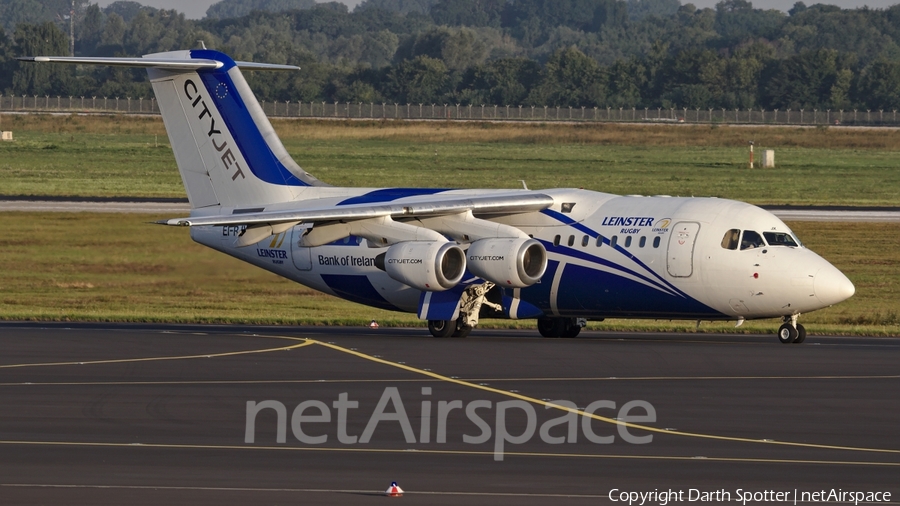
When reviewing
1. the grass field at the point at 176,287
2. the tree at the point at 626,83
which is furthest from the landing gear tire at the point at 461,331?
the tree at the point at 626,83

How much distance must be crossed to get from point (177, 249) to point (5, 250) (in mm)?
15270

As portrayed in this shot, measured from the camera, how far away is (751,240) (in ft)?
102

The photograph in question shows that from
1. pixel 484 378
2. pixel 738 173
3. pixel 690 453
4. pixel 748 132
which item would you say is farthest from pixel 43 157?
pixel 690 453

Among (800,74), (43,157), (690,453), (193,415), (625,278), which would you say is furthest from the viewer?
(800,74)

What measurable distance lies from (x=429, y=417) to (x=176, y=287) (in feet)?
57.7

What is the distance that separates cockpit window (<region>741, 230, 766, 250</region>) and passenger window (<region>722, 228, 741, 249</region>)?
0.48 feet

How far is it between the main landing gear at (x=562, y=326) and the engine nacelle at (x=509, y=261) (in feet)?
6.80

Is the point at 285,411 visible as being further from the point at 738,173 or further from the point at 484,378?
the point at 738,173

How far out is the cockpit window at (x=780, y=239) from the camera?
1224 inches

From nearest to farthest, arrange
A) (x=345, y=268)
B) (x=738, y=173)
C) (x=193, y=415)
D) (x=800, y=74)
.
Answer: (x=193, y=415) → (x=345, y=268) → (x=738, y=173) → (x=800, y=74)

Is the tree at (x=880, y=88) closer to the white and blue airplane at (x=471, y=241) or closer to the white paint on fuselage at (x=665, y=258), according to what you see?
the white and blue airplane at (x=471, y=241)

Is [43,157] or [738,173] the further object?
[43,157]

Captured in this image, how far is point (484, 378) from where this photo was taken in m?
25.2

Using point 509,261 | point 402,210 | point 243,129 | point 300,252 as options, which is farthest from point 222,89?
point 509,261
